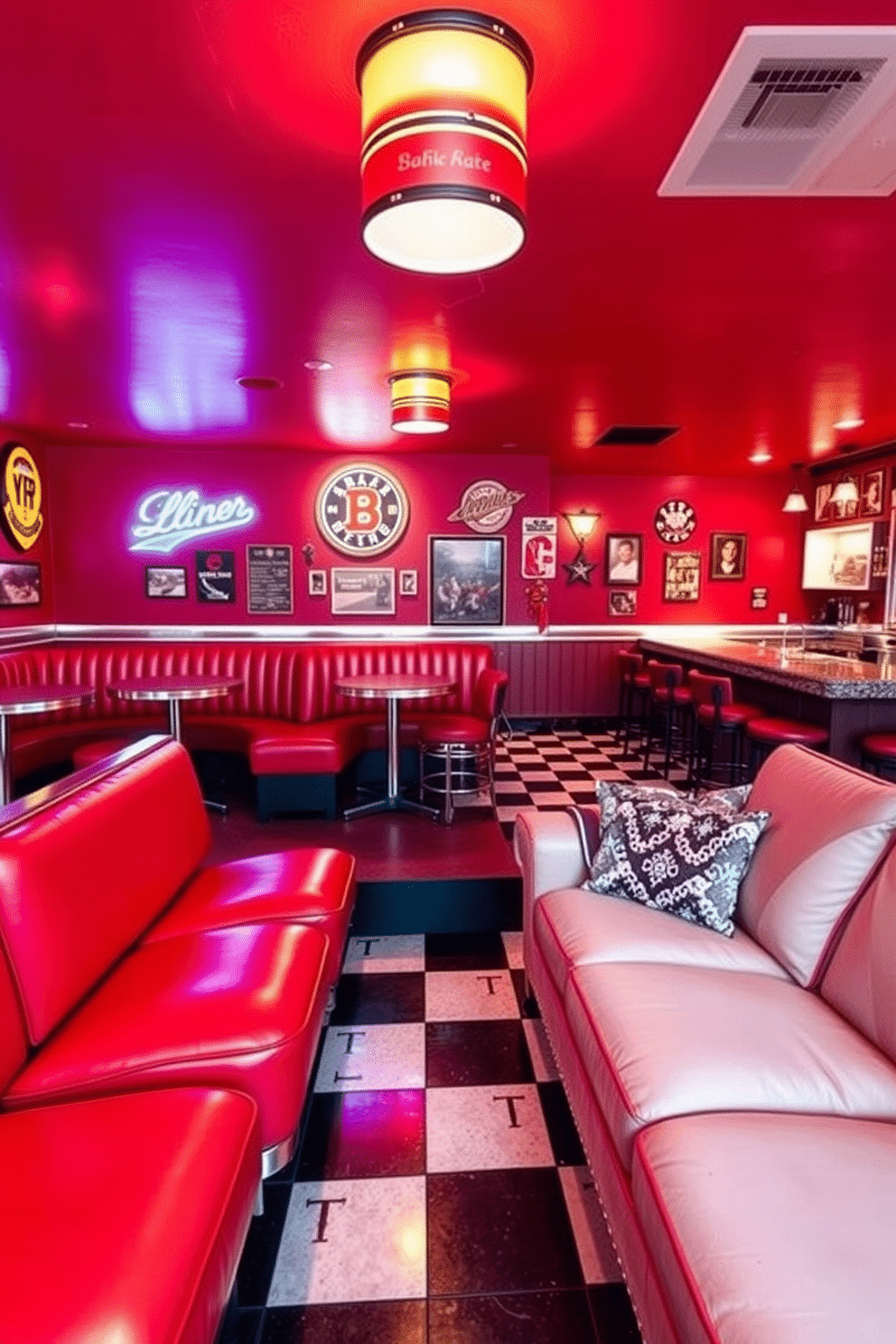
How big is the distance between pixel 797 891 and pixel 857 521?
6894 millimetres

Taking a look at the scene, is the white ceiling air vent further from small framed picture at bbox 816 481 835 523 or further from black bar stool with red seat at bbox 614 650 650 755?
small framed picture at bbox 816 481 835 523

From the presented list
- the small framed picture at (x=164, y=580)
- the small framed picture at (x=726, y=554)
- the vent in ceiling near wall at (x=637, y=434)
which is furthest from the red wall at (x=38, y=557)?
the small framed picture at (x=726, y=554)

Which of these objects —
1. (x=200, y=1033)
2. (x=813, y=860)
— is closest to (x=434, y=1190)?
(x=200, y=1033)

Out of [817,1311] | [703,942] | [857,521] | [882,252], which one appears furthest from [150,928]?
[857,521]

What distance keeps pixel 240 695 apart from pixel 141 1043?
12.7 ft

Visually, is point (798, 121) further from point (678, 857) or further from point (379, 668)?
point (379, 668)

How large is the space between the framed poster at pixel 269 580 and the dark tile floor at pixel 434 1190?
4.78 m

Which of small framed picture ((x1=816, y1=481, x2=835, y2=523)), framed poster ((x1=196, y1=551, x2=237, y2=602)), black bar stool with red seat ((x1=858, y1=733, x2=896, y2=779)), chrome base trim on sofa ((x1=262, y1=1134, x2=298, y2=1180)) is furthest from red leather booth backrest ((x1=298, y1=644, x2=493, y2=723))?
small framed picture ((x1=816, y1=481, x2=835, y2=523))

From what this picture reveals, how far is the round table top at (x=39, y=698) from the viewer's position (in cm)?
389

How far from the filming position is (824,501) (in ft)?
26.7

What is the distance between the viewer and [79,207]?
2463 millimetres

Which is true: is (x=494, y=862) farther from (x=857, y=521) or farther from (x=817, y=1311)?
(x=857, y=521)

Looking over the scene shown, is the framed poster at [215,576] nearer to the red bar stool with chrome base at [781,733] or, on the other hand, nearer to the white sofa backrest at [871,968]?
the red bar stool with chrome base at [781,733]

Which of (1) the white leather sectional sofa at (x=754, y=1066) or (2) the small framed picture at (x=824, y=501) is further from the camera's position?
(2) the small framed picture at (x=824, y=501)
